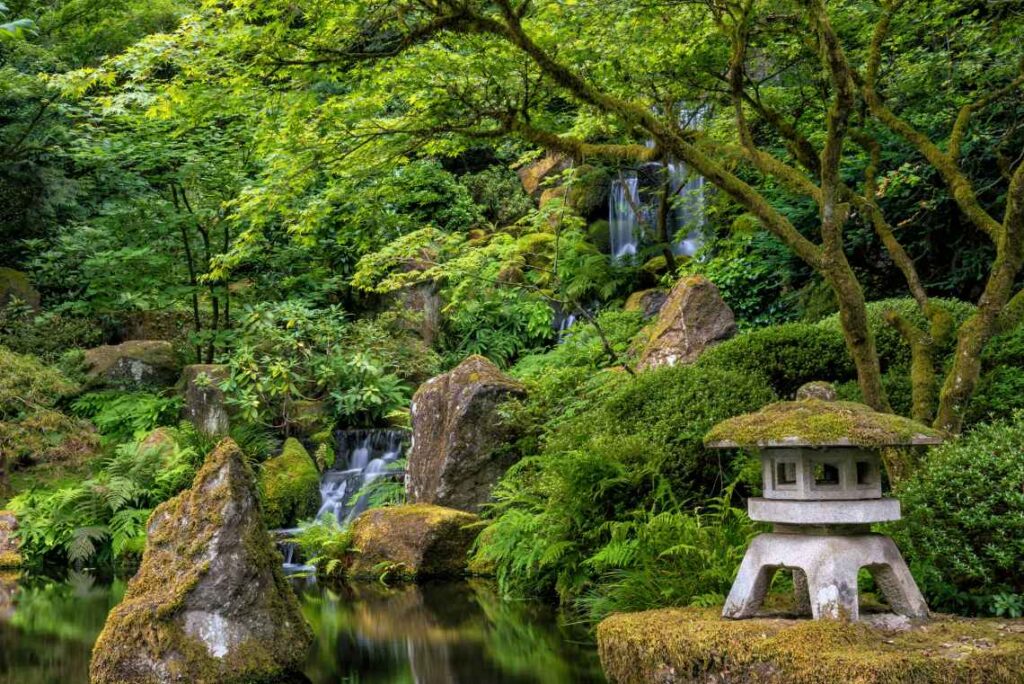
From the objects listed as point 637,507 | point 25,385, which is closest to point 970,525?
point 637,507

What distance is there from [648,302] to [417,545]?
6.84 m

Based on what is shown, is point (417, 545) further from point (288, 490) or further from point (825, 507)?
point (825, 507)

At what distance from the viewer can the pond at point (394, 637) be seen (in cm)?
646

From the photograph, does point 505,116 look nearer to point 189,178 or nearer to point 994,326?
point 994,326

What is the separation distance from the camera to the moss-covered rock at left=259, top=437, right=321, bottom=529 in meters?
13.3

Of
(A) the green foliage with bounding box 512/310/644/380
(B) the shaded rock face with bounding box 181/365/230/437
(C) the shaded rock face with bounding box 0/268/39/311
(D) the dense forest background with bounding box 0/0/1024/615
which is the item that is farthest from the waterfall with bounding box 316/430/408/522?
(C) the shaded rock face with bounding box 0/268/39/311

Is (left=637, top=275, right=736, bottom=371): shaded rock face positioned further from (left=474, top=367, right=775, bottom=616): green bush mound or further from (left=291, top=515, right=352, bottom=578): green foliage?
(left=291, top=515, right=352, bottom=578): green foliage

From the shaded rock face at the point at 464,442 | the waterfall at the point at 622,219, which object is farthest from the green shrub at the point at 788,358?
the waterfall at the point at 622,219

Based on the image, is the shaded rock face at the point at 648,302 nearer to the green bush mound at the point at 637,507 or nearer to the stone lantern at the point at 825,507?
the green bush mound at the point at 637,507

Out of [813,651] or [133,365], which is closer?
[813,651]

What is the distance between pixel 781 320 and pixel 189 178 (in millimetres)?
10679

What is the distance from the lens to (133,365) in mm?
17281

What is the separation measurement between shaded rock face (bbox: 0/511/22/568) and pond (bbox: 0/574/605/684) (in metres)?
3.05

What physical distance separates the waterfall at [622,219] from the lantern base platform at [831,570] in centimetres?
1315
